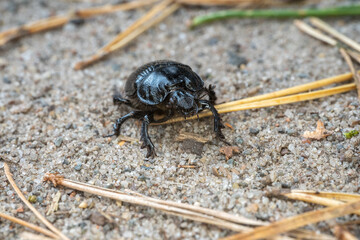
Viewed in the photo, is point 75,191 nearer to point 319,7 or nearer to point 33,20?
point 33,20

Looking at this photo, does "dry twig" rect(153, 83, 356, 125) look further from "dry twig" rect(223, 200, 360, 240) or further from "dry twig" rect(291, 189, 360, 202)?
"dry twig" rect(223, 200, 360, 240)

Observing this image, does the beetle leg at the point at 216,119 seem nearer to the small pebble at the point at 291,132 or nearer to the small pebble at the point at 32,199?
the small pebble at the point at 291,132

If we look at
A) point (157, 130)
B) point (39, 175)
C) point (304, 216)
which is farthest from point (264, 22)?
point (39, 175)

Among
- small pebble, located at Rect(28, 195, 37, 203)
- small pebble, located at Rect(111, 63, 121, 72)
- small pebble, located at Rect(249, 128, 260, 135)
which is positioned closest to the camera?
small pebble, located at Rect(28, 195, 37, 203)

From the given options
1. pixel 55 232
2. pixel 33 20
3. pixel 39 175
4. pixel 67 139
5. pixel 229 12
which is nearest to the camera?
pixel 55 232

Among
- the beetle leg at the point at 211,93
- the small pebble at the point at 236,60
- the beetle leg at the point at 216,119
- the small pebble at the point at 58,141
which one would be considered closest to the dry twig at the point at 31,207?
the small pebble at the point at 58,141

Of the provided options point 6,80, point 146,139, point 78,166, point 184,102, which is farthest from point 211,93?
point 6,80

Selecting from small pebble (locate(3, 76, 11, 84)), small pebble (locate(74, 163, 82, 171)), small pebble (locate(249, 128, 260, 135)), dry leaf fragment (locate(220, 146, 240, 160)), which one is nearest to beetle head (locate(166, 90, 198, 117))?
dry leaf fragment (locate(220, 146, 240, 160))

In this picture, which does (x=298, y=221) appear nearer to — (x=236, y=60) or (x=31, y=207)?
(x=31, y=207)

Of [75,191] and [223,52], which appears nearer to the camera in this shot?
[75,191]
